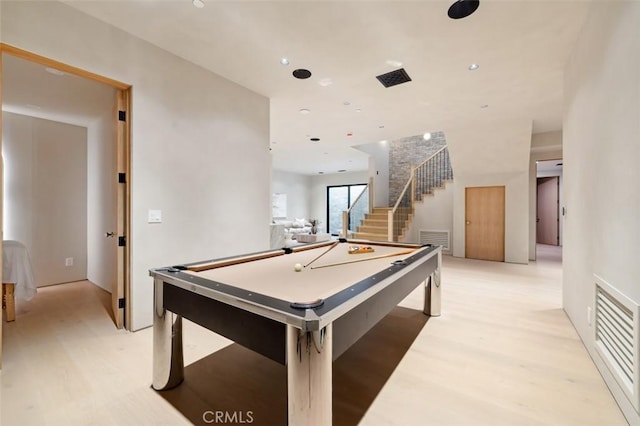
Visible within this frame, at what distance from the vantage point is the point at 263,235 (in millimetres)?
3746

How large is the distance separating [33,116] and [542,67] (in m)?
6.52

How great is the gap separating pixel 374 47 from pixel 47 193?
482cm

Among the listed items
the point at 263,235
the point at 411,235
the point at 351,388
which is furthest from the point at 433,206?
the point at 351,388

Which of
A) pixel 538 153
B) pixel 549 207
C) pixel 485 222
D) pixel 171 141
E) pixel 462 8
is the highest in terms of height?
pixel 462 8

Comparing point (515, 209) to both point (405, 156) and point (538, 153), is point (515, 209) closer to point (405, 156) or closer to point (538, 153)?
point (538, 153)

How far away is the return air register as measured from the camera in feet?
4.61

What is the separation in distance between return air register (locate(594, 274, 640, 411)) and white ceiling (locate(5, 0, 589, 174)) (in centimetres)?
220

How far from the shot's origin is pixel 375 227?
7676mm

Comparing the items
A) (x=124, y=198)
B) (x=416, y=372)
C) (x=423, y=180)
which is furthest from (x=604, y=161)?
(x=423, y=180)

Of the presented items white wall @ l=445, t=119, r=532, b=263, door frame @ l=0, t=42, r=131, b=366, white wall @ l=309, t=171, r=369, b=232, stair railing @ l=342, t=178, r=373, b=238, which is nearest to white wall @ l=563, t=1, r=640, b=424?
white wall @ l=445, t=119, r=532, b=263

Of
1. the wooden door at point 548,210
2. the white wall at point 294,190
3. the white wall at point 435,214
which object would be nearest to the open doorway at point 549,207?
the wooden door at point 548,210

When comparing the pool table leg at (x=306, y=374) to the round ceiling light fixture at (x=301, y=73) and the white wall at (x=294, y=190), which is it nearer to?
the round ceiling light fixture at (x=301, y=73)

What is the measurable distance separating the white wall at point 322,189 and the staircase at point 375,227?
13.6ft

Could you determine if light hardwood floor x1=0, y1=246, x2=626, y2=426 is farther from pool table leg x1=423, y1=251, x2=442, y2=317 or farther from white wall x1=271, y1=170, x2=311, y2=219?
white wall x1=271, y1=170, x2=311, y2=219
